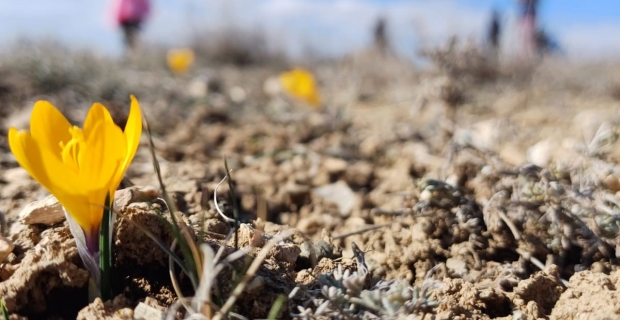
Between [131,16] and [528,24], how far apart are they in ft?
24.4

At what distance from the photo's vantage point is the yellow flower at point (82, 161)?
1.04 m

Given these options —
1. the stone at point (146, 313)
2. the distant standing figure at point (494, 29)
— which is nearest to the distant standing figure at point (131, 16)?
the distant standing figure at point (494, 29)

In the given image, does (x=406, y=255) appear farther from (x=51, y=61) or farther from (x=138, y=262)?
(x=51, y=61)

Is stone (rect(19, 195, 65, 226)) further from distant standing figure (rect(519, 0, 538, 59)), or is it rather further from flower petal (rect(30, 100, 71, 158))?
→ distant standing figure (rect(519, 0, 538, 59))

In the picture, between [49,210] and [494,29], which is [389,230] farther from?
[494,29]

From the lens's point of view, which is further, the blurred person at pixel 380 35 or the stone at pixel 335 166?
the blurred person at pixel 380 35

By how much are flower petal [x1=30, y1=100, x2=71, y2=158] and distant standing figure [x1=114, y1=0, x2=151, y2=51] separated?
34.0ft

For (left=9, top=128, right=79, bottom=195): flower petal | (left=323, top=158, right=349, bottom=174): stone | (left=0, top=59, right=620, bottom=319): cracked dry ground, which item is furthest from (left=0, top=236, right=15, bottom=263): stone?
(left=323, top=158, right=349, bottom=174): stone

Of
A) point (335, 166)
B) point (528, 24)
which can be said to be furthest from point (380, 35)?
point (335, 166)

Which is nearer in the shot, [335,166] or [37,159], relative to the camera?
[37,159]

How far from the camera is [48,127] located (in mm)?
1174

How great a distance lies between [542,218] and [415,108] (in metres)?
3.13

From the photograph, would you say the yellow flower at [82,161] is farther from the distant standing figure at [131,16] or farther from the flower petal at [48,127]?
the distant standing figure at [131,16]

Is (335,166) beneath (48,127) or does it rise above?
beneath
